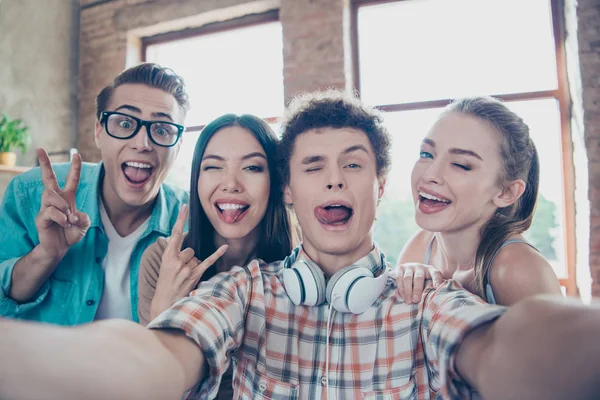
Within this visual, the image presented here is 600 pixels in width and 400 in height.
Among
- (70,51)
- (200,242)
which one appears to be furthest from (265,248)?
(70,51)

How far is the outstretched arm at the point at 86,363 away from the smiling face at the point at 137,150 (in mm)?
1385

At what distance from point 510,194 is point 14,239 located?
2.30 m

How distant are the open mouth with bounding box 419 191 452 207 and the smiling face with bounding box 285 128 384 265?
29cm

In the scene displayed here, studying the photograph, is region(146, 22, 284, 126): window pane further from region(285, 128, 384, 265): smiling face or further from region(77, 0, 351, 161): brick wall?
region(285, 128, 384, 265): smiling face

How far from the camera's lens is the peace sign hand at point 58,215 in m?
1.71

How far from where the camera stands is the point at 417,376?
3.84 feet

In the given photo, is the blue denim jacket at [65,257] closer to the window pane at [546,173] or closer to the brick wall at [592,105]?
the window pane at [546,173]

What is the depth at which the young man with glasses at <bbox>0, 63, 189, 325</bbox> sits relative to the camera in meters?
2.02

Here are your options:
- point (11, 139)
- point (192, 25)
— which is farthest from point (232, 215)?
point (192, 25)

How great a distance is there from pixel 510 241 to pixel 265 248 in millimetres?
929

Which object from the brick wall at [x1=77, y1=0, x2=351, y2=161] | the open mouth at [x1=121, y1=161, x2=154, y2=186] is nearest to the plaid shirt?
the open mouth at [x1=121, y1=161, x2=154, y2=186]

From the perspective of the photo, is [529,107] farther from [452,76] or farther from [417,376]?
[417,376]

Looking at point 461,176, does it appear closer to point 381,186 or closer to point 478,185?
point 478,185

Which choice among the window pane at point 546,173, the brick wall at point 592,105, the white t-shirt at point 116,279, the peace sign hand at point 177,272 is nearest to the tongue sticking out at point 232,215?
the peace sign hand at point 177,272
